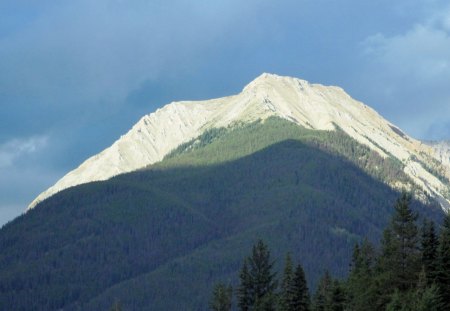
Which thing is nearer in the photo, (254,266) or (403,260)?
(403,260)

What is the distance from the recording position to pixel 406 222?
94000 mm

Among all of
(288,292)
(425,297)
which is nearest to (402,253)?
(425,297)

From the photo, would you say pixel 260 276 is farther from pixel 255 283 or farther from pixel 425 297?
pixel 425 297

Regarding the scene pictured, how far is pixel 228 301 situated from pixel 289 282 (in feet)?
68.6

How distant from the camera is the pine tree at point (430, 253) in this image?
3676 inches

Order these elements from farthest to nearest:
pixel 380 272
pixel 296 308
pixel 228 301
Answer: pixel 228 301
pixel 296 308
pixel 380 272

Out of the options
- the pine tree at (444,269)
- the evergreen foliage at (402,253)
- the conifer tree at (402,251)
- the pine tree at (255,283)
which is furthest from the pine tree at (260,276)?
the pine tree at (444,269)

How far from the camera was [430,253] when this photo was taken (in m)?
94.8

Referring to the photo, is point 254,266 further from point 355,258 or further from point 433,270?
point 433,270

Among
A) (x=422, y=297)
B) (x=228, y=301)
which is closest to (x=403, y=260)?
(x=422, y=297)

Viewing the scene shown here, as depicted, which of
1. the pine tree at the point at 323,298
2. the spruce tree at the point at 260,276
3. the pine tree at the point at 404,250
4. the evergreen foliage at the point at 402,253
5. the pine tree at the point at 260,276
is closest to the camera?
the evergreen foliage at the point at 402,253

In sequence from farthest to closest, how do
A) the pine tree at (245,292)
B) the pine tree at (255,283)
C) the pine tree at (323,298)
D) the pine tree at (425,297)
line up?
the pine tree at (255,283) → the pine tree at (245,292) → the pine tree at (323,298) → the pine tree at (425,297)

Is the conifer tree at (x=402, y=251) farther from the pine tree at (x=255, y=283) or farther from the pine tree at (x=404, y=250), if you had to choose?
the pine tree at (x=255, y=283)

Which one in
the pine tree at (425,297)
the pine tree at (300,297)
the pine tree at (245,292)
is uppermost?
the pine tree at (245,292)
